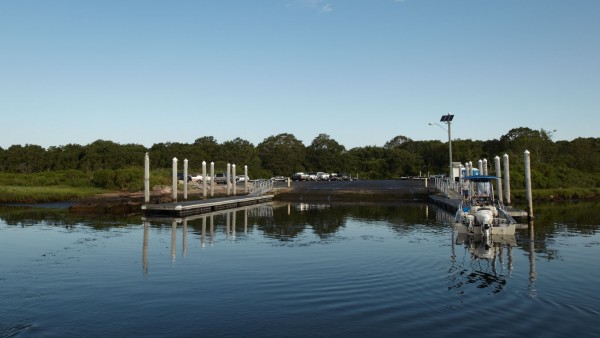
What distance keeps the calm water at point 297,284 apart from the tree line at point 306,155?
191 feet

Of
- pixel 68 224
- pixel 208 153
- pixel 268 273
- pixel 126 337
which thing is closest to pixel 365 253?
pixel 268 273

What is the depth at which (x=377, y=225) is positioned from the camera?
3069 centimetres

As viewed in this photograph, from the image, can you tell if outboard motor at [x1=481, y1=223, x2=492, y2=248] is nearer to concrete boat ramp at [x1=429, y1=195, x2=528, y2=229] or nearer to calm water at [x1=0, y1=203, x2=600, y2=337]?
calm water at [x1=0, y1=203, x2=600, y2=337]

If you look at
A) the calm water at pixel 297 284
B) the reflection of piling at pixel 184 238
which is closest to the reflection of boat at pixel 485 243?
the calm water at pixel 297 284

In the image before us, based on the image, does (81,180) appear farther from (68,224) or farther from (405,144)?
(405,144)

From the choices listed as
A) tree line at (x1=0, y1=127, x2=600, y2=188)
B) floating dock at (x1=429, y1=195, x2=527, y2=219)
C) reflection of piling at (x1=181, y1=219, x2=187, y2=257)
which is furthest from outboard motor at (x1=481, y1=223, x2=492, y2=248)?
tree line at (x1=0, y1=127, x2=600, y2=188)

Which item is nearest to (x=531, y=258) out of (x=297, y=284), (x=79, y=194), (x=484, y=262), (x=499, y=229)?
(x=484, y=262)

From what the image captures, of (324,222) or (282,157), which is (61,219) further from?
(282,157)

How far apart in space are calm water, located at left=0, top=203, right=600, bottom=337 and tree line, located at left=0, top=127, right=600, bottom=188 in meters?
58.4

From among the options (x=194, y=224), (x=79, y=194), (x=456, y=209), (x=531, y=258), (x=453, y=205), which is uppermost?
(x=79, y=194)

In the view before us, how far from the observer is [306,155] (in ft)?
387

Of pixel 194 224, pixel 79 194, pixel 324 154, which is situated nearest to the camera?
pixel 194 224

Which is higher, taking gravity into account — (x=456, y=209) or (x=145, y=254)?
(x=456, y=209)

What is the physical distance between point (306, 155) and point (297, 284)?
10429cm
